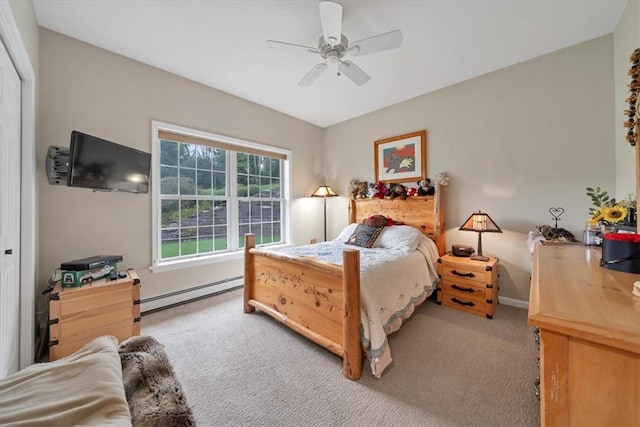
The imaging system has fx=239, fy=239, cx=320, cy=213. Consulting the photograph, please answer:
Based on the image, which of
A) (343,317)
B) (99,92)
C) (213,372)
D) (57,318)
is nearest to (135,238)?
(57,318)

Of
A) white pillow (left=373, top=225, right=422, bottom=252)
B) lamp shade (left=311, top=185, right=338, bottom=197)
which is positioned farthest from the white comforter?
lamp shade (left=311, top=185, right=338, bottom=197)

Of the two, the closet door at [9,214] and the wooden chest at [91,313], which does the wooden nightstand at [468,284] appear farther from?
the closet door at [9,214]

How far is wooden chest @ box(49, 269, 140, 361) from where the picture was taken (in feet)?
5.69

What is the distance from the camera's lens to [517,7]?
187 cm

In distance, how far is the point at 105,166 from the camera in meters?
2.11

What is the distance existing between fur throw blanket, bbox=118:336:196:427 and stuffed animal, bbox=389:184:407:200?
10.2ft

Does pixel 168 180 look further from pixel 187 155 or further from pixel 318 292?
pixel 318 292

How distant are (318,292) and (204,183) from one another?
2.26 meters

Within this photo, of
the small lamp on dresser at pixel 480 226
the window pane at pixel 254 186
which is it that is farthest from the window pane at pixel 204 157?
the small lamp on dresser at pixel 480 226

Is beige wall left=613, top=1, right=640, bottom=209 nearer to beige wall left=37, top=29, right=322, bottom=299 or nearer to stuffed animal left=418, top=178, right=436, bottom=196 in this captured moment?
stuffed animal left=418, top=178, right=436, bottom=196

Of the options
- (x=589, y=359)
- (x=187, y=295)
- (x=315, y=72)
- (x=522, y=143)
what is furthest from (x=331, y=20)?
(x=187, y=295)

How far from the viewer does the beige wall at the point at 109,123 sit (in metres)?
2.12

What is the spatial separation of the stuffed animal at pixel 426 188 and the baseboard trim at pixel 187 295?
2811mm

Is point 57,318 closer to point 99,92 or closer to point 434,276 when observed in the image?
point 99,92
